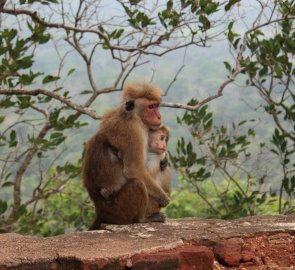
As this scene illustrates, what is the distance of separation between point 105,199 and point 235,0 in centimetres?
283

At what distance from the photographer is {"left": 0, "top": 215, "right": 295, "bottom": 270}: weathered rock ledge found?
4051 millimetres

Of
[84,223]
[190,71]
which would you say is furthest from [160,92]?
[190,71]

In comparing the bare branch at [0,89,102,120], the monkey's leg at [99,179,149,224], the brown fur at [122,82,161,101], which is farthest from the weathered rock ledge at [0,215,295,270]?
the bare branch at [0,89,102,120]

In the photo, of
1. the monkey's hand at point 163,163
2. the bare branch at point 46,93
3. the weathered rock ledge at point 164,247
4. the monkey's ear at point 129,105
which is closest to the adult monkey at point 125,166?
the monkey's ear at point 129,105

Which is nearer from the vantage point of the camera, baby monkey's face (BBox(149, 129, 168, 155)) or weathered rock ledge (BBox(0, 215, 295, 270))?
weathered rock ledge (BBox(0, 215, 295, 270))

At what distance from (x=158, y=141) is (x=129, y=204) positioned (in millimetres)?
757

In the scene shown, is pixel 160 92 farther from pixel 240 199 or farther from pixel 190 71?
pixel 190 71

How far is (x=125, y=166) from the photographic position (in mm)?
5797

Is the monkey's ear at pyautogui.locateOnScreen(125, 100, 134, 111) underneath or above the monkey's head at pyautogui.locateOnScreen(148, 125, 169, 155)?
above

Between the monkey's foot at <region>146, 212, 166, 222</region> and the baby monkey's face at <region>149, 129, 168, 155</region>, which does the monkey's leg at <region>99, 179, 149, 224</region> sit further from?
the baby monkey's face at <region>149, 129, 168, 155</region>

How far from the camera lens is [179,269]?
13.5 feet

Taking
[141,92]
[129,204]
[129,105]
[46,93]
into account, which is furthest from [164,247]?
[46,93]

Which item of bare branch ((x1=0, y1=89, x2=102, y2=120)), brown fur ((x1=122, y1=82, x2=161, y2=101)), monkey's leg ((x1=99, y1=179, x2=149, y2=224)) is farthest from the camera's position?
bare branch ((x1=0, y1=89, x2=102, y2=120))

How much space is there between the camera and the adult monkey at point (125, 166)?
5621mm
